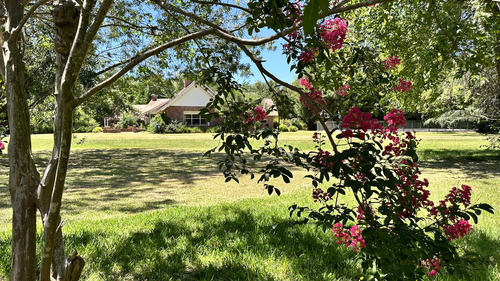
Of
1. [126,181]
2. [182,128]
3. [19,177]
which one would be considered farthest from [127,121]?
[19,177]

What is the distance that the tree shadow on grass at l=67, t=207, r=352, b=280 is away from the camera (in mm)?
2562

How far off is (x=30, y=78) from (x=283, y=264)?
5.88 m

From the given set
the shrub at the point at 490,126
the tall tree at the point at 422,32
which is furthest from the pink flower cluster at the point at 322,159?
the shrub at the point at 490,126

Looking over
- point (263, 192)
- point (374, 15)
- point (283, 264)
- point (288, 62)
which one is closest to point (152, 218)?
point (283, 264)

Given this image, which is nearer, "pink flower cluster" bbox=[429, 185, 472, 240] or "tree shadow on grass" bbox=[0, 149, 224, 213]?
"pink flower cluster" bbox=[429, 185, 472, 240]

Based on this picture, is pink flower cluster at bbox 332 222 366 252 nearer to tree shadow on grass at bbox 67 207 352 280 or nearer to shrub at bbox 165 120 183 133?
tree shadow on grass at bbox 67 207 352 280

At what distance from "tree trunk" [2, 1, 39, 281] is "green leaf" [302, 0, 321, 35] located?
1555 millimetres

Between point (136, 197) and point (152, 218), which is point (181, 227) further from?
point (136, 197)

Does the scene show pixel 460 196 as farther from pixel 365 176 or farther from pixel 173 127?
pixel 173 127

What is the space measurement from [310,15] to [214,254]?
2.78m

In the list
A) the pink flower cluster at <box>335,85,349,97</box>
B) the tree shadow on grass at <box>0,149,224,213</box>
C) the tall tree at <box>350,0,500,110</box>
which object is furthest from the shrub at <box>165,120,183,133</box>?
the pink flower cluster at <box>335,85,349,97</box>

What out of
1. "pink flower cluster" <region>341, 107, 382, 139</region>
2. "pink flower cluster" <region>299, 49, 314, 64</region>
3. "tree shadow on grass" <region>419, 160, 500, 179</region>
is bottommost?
A: "tree shadow on grass" <region>419, 160, 500, 179</region>

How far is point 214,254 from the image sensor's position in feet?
9.53

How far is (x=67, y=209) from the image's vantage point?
464 centimetres
